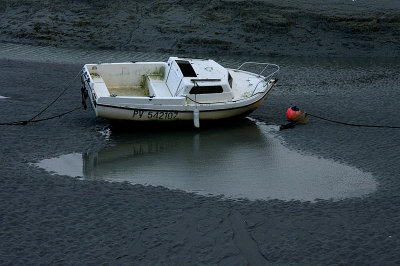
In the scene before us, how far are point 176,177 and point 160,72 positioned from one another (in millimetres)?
6378

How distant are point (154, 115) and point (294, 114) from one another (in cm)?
451

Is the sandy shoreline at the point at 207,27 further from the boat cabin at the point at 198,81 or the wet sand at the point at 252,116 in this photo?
the boat cabin at the point at 198,81

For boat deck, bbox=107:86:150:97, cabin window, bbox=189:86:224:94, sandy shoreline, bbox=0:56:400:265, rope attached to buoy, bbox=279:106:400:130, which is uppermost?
cabin window, bbox=189:86:224:94

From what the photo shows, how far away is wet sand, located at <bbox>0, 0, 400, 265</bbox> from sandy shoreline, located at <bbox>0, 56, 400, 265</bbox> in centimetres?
3

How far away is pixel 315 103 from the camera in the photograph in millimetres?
20297

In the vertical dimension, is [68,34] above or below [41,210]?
above

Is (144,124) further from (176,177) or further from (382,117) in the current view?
(382,117)

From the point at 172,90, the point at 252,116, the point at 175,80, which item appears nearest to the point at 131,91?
the point at 172,90

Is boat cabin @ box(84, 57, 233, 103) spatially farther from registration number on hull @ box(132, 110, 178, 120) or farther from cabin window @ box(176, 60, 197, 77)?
registration number on hull @ box(132, 110, 178, 120)

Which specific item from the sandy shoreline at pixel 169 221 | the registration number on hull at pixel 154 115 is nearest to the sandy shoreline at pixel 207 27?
the registration number on hull at pixel 154 115

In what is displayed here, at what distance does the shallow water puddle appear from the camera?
533 inches

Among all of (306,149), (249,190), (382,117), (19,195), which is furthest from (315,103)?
(19,195)

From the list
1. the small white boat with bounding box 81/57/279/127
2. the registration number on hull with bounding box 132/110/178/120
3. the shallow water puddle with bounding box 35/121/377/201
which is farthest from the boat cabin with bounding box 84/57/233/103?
the shallow water puddle with bounding box 35/121/377/201

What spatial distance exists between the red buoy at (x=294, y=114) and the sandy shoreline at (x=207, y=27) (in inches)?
394
